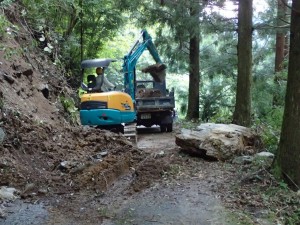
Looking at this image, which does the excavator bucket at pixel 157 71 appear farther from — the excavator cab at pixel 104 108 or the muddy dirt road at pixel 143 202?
the muddy dirt road at pixel 143 202

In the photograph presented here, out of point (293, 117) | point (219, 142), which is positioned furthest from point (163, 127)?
point (293, 117)

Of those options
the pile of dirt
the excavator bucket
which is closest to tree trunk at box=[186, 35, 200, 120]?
the excavator bucket

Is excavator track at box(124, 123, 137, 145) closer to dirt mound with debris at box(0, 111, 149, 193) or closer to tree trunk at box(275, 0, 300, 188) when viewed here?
dirt mound with debris at box(0, 111, 149, 193)

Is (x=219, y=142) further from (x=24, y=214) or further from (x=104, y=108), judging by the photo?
(x=24, y=214)

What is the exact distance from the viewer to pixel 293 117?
6.28m

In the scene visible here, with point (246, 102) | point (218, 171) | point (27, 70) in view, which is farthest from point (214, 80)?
point (218, 171)

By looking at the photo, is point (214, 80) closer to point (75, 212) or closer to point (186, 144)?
point (186, 144)

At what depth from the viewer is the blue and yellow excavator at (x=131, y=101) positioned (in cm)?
1029

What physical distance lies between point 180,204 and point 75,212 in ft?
4.71

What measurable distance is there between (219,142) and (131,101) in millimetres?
3513

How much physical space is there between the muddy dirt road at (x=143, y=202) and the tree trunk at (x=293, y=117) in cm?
113

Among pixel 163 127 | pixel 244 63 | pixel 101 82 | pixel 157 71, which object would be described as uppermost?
pixel 244 63

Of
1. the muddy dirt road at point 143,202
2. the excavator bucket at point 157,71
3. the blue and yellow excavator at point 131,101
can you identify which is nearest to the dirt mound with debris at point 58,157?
the muddy dirt road at point 143,202

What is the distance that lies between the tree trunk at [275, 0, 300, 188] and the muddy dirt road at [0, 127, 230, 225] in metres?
1.13
